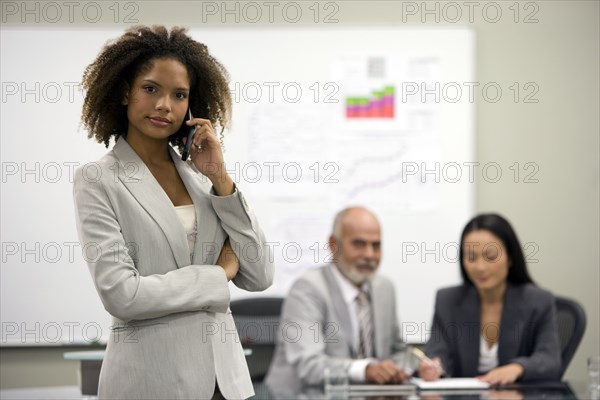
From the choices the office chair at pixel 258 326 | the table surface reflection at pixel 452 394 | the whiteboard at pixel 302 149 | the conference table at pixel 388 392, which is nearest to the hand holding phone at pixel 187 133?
the conference table at pixel 388 392

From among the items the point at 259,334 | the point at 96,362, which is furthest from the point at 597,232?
the point at 96,362

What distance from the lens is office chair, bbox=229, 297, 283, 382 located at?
3.55 m

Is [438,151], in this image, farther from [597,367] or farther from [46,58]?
[46,58]

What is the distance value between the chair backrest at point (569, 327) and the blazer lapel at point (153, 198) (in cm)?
220

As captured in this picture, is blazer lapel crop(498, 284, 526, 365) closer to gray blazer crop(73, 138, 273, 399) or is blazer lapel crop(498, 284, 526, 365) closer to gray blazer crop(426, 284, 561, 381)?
gray blazer crop(426, 284, 561, 381)

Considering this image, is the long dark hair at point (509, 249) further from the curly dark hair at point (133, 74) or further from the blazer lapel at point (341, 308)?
the curly dark hair at point (133, 74)

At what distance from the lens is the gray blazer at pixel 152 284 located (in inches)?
63.5

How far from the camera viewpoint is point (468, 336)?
122 inches

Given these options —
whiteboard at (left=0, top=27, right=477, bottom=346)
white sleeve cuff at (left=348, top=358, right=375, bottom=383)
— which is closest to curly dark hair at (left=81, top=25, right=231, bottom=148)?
white sleeve cuff at (left=348, top=358, right=375, bottom=383)

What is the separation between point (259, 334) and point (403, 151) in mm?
1240

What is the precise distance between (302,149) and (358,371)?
1632mm

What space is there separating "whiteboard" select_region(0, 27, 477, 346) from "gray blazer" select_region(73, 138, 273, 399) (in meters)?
2.52

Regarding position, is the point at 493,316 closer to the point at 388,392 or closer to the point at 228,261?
the point at 388,392

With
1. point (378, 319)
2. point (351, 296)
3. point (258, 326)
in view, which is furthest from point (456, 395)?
point (258, 326)
